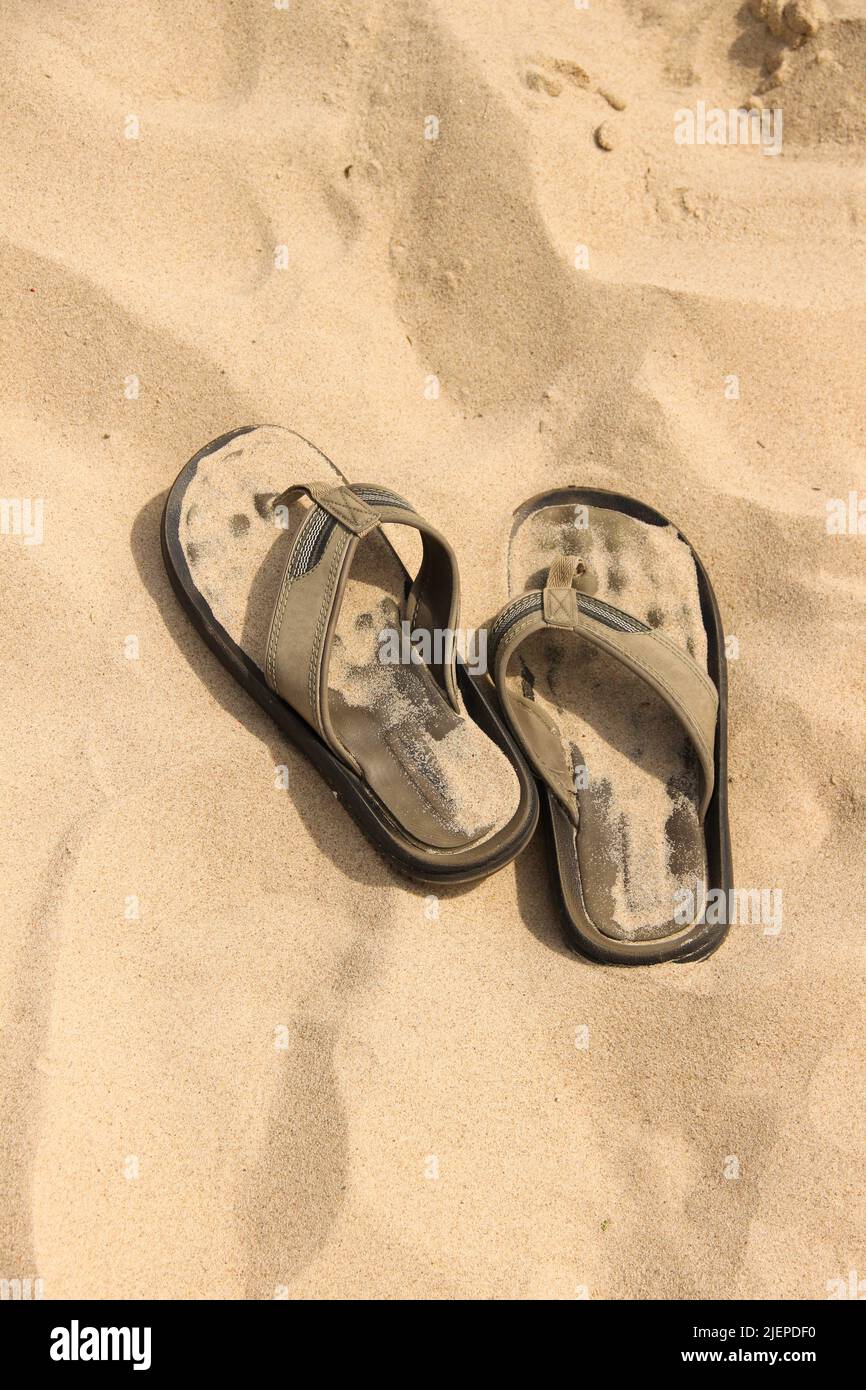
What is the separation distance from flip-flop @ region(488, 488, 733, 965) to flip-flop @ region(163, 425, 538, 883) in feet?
0.44

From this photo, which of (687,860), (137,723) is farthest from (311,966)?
(687,860)

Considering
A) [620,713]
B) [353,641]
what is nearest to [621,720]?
[620,713]

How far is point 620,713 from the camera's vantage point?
2.39 metres

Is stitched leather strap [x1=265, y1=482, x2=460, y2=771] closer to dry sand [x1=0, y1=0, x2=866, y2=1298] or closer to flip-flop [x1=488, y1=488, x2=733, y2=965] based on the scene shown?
dry sand [x1=0, y1=0, x2=866, y2=1298]

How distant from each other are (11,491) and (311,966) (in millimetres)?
1267

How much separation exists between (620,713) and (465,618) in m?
0.44

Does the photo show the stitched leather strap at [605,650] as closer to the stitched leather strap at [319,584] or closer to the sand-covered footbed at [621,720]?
the sand-covered footbed at [621,720]

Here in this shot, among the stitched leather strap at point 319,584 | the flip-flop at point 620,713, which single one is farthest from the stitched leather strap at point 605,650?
the stitched leather strap at point 319,584

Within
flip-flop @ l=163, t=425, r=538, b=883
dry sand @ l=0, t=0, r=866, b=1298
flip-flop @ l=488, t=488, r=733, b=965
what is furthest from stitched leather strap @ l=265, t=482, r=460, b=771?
flip-flop @ l=488, t=488, r=733, b=965

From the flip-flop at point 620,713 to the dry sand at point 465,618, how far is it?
0.27 feet

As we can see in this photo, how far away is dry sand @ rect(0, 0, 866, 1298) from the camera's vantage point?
1943 millimetres

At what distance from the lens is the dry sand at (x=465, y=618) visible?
1943 millimetres

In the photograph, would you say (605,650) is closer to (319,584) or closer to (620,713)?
(620,713)

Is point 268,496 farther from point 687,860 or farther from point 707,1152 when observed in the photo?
point 707,1152
